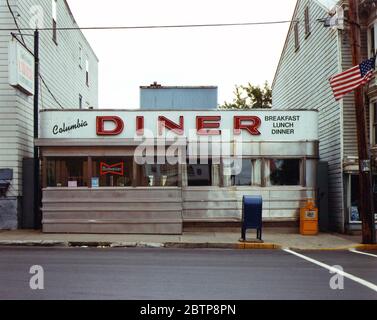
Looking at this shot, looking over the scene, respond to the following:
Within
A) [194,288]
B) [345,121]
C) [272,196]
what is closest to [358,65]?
[345,121]

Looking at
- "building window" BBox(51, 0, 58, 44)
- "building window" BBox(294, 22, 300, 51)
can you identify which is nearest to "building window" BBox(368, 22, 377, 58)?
"building window" BBox(294, 22, 300, 51)

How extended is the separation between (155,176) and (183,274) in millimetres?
8397

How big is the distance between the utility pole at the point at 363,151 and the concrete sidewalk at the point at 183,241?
0.60 metres

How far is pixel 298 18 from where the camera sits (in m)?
25.9

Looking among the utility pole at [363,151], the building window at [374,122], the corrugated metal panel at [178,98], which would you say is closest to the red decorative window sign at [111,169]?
the corrugated metal panel at [178,98]

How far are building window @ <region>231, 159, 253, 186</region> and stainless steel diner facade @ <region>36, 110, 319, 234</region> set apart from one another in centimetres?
3

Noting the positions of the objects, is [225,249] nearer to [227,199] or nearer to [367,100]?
[227,199]

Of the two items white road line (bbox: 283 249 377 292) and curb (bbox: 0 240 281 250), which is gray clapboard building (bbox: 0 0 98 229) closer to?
curb (bbox: 0 240 281 250)

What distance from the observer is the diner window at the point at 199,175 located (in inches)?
751

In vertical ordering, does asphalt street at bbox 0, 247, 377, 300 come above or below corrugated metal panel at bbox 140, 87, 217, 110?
below

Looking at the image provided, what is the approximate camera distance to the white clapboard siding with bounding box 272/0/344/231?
19.9m

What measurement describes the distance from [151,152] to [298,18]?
11.7 m

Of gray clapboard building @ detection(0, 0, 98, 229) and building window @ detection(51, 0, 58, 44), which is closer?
gray clapboard building @ detection(0, 0, 98, 229)
